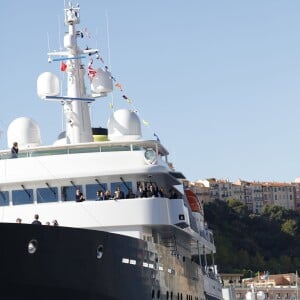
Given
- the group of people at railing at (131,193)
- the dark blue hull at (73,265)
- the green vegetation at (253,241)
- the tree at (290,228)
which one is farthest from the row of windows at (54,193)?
the tree at (290,228)

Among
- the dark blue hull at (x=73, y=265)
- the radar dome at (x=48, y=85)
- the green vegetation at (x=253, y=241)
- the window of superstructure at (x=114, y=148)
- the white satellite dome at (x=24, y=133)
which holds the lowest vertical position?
the green vegetation at (x=253, y=241)

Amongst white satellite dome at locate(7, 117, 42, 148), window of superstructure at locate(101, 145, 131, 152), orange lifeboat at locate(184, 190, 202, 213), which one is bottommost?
orange lifeboat at locate(184, 190, 202, 213)

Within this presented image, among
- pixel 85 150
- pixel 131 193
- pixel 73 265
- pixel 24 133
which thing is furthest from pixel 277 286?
pixel 73 265

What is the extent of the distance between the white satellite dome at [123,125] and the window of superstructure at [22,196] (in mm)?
5639

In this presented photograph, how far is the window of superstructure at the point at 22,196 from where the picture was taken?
34.6m

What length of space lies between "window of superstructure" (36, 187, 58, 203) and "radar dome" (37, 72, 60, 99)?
6.23 m

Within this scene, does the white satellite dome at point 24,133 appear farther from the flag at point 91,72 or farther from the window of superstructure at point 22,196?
the window of superstructure at point 22,196

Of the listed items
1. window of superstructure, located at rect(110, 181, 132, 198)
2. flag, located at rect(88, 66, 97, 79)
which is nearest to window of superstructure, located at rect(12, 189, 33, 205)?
window of superstructure, located at rect(110, 181, 132, 198)

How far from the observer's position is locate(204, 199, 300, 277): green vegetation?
174625mm

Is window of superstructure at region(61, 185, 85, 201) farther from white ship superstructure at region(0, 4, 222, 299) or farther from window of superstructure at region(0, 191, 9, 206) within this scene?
window of superstructure at region(0, 191, 9, 206)

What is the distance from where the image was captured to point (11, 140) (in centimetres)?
3975

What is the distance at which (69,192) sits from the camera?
113 ft

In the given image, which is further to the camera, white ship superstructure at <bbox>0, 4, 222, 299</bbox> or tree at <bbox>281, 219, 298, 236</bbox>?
tree at <bbox>281, 219, 298, 236</bbox>

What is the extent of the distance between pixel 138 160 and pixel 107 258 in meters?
6.94
